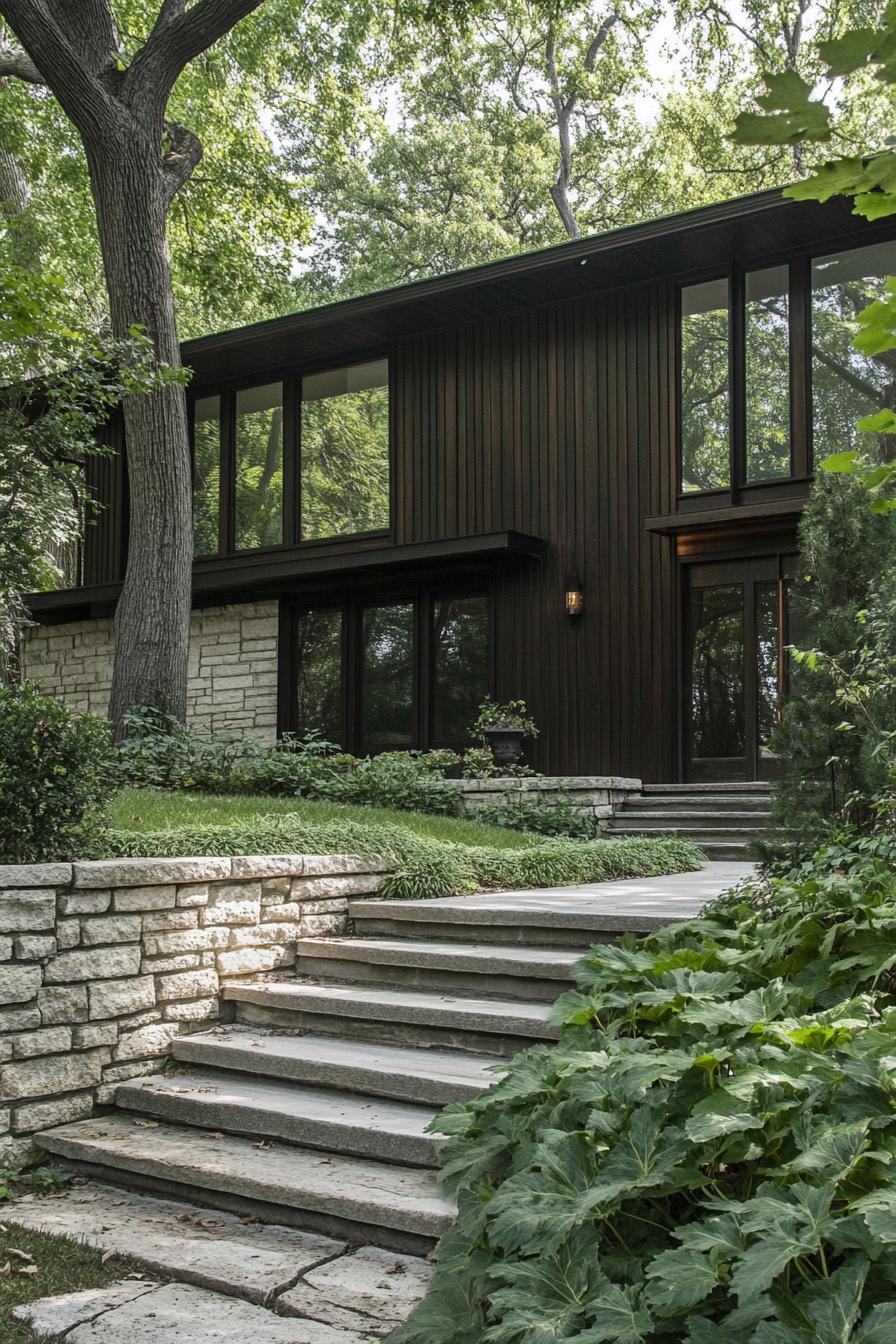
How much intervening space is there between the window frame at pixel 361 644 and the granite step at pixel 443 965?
267 inches

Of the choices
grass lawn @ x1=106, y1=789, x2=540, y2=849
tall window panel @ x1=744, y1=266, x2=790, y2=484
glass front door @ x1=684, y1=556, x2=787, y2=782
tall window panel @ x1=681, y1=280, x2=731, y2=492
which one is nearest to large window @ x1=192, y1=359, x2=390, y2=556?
tall window panel @ x1=681, y1=280, x2=731, y2=492

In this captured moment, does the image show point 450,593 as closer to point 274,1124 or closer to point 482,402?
point 482,402

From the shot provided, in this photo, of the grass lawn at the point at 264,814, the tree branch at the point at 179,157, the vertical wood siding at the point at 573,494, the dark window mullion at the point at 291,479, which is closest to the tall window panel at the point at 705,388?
the vertical wood siding at the point at 573,494

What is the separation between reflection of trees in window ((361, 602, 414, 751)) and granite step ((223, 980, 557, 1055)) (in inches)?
293

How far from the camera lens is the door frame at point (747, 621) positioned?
33.2ft

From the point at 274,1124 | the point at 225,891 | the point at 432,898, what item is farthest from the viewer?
the point at 432,898

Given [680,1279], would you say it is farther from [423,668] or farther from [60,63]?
[60,63]

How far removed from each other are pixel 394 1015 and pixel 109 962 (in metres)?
1.07

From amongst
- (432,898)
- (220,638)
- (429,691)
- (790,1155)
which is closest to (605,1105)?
(790,1155)

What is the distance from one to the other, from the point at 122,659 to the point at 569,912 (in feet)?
19.7

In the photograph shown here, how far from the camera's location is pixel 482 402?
12.0m

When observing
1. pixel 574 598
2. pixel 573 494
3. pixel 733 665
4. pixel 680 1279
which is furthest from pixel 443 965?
pixel 573 494

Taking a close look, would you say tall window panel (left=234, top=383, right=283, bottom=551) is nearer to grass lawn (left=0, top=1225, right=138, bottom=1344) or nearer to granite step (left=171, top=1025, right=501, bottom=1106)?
granite step (left=171, top=1025, right=501, bottom=1106)

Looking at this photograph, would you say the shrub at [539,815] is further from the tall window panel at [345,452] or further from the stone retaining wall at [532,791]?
the tall window panel at [345,452]
